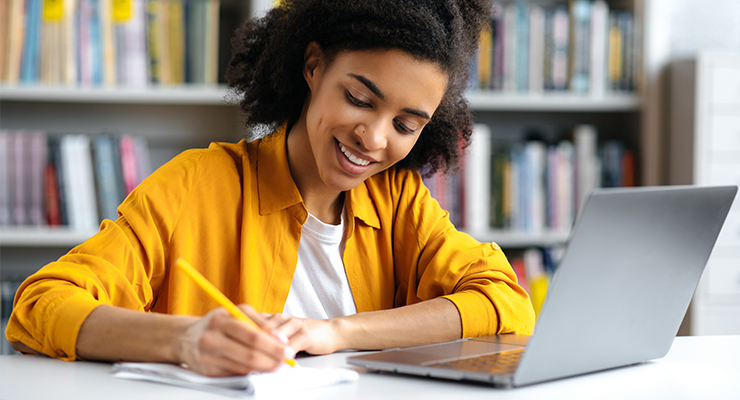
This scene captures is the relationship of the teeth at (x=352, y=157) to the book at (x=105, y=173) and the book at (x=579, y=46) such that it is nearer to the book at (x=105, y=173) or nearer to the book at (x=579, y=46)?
the book at (x=105, y=173)

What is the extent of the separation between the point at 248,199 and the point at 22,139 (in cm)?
116

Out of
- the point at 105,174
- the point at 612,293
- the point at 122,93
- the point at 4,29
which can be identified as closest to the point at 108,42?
the point at 122,93

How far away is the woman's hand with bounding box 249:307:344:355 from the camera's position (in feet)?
2.44

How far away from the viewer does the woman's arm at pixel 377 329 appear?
2.50ft

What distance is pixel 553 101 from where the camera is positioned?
211 cm

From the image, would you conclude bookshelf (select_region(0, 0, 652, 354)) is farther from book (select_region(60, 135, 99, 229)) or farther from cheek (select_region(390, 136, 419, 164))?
cheek (select_region(390, 136, 419, 164))

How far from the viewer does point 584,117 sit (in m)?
2.39

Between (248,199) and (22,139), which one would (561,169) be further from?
(22,139)

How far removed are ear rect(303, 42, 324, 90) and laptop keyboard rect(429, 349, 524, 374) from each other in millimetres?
541

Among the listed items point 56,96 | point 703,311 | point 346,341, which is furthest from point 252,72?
point 703,311

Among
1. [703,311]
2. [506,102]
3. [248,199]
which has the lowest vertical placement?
[703,311]

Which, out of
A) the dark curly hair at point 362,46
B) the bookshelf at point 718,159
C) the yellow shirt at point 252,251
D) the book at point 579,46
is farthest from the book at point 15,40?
the bookshelf at point 718,159

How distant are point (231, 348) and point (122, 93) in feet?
4.94

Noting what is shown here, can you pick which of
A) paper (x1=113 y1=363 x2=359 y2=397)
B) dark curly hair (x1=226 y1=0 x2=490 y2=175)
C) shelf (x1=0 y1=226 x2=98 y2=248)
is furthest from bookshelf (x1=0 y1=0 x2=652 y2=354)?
paper (x1=113 y1=363 x2=359 y2=397)
